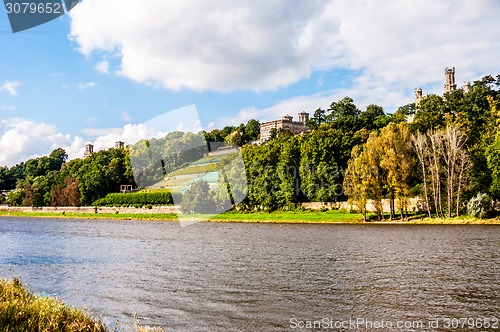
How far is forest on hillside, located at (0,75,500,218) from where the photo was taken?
5669 cm

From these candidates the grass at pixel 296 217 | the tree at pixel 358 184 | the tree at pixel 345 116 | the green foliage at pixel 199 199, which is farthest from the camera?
the tree at pixel 345 116

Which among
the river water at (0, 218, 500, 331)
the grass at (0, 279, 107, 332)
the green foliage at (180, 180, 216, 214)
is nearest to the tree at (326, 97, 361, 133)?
the green foliage at (180, 180, 216, 214)

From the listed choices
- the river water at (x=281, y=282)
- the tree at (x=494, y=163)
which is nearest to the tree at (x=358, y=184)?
the tree at (x=494, y=163)

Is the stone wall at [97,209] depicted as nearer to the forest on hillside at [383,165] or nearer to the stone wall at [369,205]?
the forest on hillside at [383,165]

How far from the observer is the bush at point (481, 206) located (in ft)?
170

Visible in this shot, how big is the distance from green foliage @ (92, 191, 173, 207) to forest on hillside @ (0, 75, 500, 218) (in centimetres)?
1009

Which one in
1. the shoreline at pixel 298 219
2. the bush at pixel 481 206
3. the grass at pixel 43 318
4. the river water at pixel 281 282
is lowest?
the shoreline at pixel 298 219

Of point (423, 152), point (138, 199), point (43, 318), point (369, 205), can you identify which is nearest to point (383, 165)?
point (423, 152)

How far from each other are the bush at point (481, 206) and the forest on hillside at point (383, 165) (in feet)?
0.84

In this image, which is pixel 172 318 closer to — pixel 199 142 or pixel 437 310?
pixel 437 310

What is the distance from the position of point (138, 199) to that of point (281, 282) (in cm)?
8537

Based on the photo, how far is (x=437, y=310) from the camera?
1619cm

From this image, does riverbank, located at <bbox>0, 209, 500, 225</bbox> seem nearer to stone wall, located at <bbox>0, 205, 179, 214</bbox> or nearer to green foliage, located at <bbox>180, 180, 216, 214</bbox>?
stone wall, located at <bbox>0, 205, 179, 214</bbox>

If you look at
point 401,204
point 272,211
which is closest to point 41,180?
point 272,211
